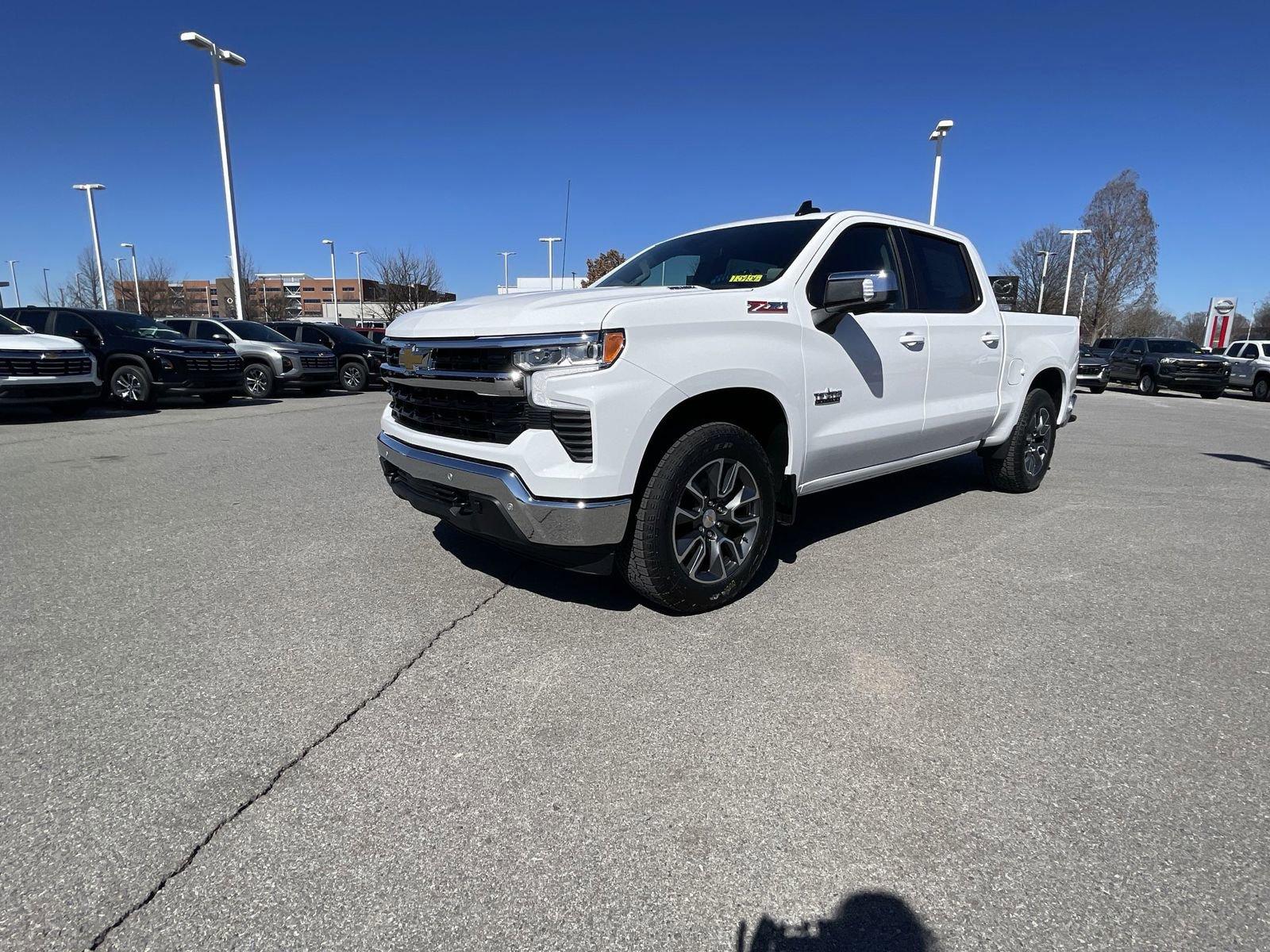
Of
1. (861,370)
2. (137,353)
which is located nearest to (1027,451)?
(861,370)

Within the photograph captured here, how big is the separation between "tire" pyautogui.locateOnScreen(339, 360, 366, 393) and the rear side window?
14.9m

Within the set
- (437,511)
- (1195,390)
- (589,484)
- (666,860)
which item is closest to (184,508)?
(437,511)

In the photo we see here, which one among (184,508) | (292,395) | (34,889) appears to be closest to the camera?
(34,889)

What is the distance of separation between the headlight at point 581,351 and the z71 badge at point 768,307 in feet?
2.58

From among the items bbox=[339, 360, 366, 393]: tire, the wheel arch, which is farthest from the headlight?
bbox=[339, 360, 366, 393]: tire

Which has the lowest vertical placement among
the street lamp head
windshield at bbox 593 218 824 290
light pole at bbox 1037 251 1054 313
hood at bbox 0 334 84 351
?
hood at bbox 0 334 84 351

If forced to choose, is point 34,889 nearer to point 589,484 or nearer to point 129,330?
point 589,484

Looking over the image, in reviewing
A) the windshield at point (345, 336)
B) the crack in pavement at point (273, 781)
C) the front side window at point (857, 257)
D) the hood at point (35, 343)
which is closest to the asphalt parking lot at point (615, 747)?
the crack in pavement at point (273, 781)

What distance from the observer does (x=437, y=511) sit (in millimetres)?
3463

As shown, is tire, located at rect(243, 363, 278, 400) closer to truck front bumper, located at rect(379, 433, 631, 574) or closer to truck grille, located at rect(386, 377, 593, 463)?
truck grille, located at rect(386, 377, 593, 463)

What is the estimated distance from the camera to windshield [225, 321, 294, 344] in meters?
15.5

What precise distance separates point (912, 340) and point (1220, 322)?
40.1 meters

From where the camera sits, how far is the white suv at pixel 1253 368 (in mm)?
22034

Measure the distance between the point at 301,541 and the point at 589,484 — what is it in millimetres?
2572
